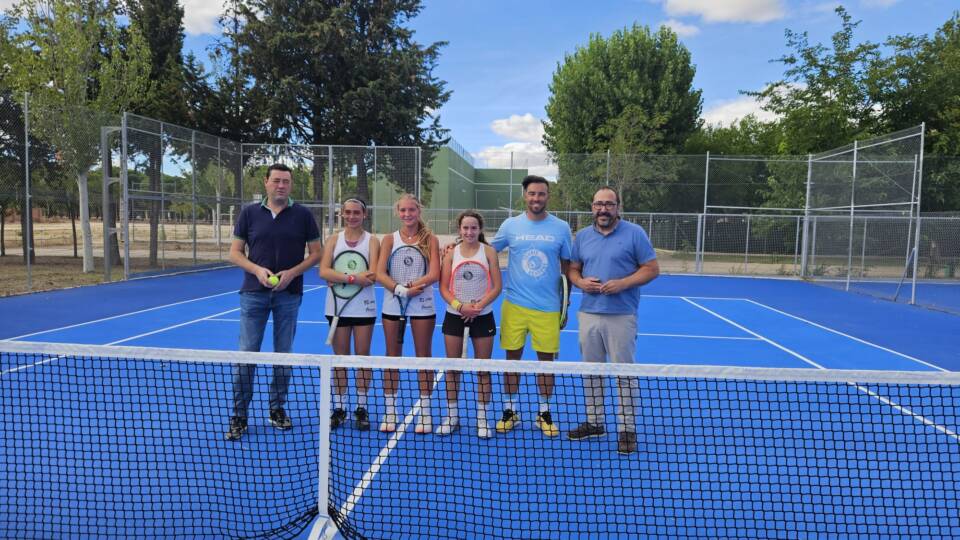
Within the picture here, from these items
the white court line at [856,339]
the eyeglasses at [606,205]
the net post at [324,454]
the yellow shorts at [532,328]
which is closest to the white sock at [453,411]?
the yellow shorts at [532,328]

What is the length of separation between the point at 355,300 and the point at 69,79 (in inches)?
612

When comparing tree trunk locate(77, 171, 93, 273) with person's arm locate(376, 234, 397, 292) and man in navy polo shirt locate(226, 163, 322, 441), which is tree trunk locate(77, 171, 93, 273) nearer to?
man in navy polo shirt locate(226, 163, 322, 441)

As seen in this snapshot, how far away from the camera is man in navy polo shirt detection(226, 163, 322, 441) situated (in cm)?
458

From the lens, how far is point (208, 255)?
18.3m

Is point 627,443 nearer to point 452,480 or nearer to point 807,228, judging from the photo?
point 452,480

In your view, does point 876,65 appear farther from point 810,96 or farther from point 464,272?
point 464,272

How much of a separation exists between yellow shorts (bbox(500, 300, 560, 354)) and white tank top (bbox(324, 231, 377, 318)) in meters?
1.04

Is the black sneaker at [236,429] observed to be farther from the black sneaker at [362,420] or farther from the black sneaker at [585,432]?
the black sneaker at [585,432]

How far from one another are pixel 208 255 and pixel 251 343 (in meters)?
15.2

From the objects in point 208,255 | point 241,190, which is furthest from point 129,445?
point 241,190

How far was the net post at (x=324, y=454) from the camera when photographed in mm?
3020

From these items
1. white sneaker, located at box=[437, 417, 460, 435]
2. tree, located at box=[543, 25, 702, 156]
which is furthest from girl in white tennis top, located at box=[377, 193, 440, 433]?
tree, located at box=[543, 25, 702, 156]

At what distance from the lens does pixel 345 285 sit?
4.75 meters

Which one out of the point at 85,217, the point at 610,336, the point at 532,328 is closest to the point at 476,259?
the point at 532,328
